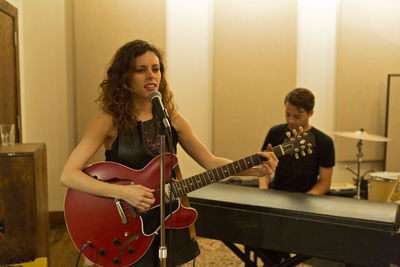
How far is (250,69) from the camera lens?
4660 mm

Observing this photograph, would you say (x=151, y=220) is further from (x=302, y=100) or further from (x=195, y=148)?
(x=302, y=100)

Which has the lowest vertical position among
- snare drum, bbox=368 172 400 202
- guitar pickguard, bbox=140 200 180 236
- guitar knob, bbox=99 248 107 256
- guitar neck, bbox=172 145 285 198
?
snare drum, bbox=368 172 400 202

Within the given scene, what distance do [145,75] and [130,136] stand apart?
0.29m

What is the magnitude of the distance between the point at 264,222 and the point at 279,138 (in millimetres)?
1173

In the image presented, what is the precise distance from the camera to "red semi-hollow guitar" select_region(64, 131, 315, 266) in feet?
6.21

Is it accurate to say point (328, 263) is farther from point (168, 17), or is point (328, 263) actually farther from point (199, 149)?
point (168, 17)

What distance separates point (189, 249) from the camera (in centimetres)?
196

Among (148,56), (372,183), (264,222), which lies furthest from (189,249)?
(372,183)

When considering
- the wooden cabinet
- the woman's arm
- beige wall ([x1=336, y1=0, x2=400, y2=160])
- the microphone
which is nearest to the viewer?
the microphone

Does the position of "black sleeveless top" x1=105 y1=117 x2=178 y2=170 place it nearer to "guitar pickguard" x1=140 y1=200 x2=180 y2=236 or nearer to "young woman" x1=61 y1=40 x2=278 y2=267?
"young woman" x1=61 y1=40 x2=278 y2=267

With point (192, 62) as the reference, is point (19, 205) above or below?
below

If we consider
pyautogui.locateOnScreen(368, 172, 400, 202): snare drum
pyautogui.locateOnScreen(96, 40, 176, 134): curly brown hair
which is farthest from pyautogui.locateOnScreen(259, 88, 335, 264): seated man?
pyautogui.locateOnScreen(96, 40, 176, 134): curly brown hair

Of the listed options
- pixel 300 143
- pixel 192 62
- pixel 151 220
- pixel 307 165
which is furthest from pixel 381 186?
pixel 151 220

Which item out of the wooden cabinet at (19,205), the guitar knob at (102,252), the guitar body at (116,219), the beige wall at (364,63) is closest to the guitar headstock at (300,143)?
the guitar body at (116,219)
